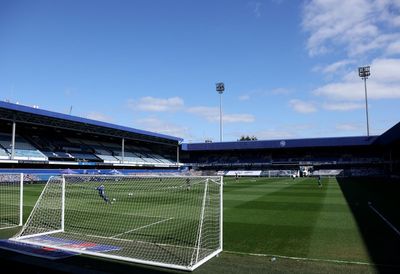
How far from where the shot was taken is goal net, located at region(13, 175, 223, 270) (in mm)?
8602

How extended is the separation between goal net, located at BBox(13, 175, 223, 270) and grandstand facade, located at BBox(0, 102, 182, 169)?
26311 millimetres

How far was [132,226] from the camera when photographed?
490 inches

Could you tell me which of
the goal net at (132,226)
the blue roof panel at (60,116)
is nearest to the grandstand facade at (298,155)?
the blue roof panel at (60,116)

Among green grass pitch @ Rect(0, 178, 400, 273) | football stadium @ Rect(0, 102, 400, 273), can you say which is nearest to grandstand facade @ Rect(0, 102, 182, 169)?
football stadium @ Rect(0, 102, 400, 273)

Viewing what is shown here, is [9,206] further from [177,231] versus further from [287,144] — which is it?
[287,144]

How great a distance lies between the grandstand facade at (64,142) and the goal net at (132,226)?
26.3 meters

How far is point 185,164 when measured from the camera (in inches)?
3223

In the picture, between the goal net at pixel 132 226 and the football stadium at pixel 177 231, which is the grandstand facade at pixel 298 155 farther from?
the goal net at pixel 132 226

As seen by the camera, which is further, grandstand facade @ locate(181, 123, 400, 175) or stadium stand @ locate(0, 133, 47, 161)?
grandstand facade @ locate(181, 123, 400, 175)

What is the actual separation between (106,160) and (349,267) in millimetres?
52772

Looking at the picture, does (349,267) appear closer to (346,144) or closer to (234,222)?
(234,222)

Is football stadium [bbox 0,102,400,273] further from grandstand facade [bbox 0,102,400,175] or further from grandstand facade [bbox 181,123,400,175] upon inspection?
grandstand facade [bbox 181,123,400,175]

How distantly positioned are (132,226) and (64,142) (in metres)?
46.4

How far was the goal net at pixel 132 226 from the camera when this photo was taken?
8.60 m
